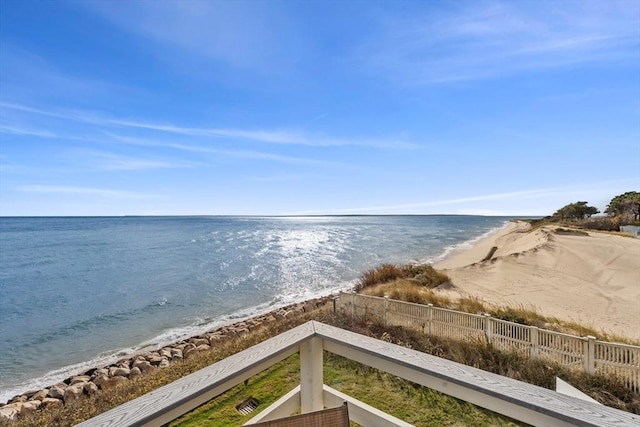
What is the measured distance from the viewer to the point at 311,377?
1795 mm

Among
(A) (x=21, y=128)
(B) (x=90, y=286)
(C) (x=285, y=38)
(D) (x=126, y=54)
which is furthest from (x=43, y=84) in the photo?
(A) (x=21, y=128)

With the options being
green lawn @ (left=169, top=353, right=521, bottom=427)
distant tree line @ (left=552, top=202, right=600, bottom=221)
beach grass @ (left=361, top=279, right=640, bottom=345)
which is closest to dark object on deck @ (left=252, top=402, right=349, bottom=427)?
green lawn @ (left=169, top=353, right=521, bottom=427)

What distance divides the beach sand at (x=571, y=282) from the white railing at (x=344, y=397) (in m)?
8.09

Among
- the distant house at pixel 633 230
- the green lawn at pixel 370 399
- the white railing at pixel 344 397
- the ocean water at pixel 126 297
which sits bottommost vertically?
the ocean water at pixel 126 297

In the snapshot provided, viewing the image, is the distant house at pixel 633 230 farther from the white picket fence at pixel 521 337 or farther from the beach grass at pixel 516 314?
the white picket fence at pixel 521 337

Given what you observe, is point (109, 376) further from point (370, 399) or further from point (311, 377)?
point (311, 377)

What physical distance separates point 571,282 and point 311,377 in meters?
15.9

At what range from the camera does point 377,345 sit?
1.61 metres

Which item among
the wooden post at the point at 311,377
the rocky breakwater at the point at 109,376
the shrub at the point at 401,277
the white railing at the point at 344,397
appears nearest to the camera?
the white railing at the point at 344,397

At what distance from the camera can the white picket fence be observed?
13.7 ft

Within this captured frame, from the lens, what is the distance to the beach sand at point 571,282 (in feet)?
30.2

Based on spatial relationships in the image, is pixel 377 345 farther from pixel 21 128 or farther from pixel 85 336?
pixel 21 128

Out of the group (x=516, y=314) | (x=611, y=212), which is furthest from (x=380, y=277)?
(x=611, y=212)

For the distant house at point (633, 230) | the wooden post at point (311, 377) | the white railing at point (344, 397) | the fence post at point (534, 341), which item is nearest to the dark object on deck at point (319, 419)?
the white railing at point (344, 397)
